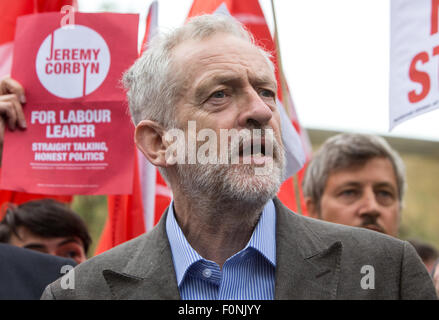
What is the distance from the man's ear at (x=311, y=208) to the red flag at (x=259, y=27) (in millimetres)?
108

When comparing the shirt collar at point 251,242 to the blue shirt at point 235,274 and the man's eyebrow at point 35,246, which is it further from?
the man's eyebrow at point 35,246

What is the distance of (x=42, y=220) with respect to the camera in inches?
142

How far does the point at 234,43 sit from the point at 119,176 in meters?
1.04

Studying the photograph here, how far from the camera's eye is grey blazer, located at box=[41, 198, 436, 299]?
80.3 inches

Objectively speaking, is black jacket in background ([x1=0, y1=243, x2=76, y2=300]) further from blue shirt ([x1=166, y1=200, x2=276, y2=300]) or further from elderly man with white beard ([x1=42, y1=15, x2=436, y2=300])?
blue shirt ([x1=166, y1=200, x2=276, y2=300])

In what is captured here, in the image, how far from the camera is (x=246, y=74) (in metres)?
2.35

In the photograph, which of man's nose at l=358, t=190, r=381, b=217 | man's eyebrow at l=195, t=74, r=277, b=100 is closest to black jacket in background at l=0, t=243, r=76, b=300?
man's eyebrow at l=195, t=74, r=277, b=100

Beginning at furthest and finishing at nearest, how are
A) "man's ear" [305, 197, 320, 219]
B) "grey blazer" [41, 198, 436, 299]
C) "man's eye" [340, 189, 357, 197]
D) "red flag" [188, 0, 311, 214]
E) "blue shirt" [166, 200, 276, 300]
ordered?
"man's ear" [305, 197, 320, 219] < "man's eye" [340, 189, 357, 197] < "red flag" [188, 0, 311, 214] < "blue shirt" [166, 200, 276, 300] < "grey blazer" [41, 198, 436, 299]

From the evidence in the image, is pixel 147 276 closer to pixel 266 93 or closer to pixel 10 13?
pixel 266 93

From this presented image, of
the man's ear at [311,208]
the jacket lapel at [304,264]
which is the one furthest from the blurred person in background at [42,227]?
the jacket lapel at [304,264]

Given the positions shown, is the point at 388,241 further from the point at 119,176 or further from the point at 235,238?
the point at 119,176

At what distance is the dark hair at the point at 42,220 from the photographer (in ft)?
11.8

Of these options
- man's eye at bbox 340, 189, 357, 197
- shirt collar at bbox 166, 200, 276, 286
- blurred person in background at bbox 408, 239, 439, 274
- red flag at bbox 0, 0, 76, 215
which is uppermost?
red flag at bbox 0, 0, 76, 215

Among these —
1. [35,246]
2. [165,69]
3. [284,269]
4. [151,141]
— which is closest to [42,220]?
[35,246]
